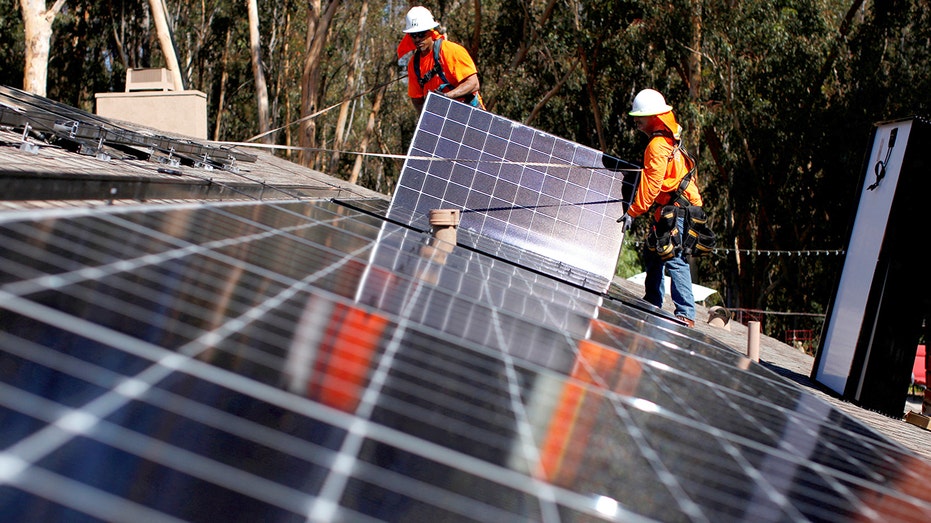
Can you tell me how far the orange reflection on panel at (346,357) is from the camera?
78.7 inches

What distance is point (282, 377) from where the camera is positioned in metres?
2.00

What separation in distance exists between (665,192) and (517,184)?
133cm

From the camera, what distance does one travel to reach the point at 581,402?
285cm

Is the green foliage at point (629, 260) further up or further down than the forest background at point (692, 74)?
further down

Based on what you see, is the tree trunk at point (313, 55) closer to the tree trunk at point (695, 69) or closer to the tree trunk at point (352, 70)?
the tree trunk at point (352, 70)

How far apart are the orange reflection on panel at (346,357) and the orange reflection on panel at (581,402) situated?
0.43 metres

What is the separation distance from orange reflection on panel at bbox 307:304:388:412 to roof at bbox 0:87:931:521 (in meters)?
0.01

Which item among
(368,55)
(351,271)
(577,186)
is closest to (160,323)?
(351,271)

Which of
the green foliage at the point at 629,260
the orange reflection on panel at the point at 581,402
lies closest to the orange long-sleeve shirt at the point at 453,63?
the orange reflection on panel at the point at 581,402

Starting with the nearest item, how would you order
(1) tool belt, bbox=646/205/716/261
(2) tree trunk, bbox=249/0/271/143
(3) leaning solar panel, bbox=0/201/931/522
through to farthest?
(3) leaning solar panel, bbox=0/201/931/522 → (1) tool belt, bbox=646/205/716/261 → (2) tree trunk, bbox=249/0/271/143

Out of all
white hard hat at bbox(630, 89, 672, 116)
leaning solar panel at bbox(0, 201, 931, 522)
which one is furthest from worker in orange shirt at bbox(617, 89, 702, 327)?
leaning solar panel at bbox(0, 201, 931, 522)

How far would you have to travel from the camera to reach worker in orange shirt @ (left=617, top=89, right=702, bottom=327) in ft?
27.9

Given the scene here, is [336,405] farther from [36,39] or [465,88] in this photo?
[36,39]

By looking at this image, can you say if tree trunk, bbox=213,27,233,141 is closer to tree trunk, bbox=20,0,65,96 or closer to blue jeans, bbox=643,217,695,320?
tree trunk, bbox=20,0,65,96
